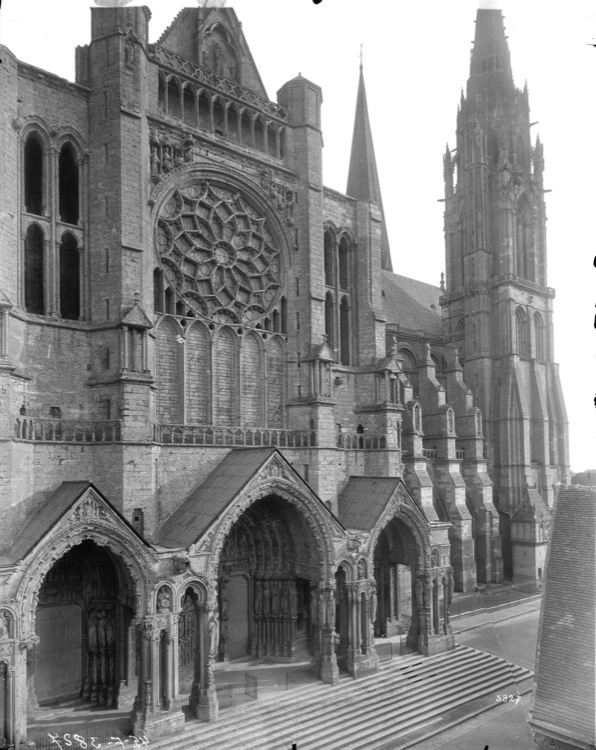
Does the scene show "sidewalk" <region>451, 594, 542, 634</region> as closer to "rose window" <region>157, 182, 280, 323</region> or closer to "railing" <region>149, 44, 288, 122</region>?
"rose window" <region>157, 182, 280, 323</region>

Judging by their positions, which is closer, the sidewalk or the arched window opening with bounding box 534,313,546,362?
the sidewalk

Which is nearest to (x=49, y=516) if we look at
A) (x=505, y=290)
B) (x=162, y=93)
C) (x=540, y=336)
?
(x=162, y=93)

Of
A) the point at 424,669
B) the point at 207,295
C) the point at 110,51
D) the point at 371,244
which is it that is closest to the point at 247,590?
the point at 424,669

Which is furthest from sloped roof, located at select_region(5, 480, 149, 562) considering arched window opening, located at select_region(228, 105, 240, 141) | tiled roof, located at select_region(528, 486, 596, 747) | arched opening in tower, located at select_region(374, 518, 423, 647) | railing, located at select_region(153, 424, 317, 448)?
arched window opening, located at select_region(228, 105, 240, 141)

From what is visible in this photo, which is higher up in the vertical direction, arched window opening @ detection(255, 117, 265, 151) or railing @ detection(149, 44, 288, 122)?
railing @ detection(149, 44, 288, 122)

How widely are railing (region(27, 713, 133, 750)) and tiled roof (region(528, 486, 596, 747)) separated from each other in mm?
10603

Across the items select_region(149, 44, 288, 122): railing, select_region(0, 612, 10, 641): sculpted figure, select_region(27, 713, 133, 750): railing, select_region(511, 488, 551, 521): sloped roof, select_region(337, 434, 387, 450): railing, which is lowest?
select_region(27, 713, 133, 750): railing

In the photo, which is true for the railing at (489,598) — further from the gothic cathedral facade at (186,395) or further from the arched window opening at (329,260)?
the arched window opening at (329,260)

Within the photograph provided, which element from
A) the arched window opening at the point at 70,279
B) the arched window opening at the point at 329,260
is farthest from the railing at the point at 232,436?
the arched window opening at the point at 329,260

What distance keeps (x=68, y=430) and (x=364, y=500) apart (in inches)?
481

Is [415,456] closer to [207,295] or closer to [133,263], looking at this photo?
[207,295]

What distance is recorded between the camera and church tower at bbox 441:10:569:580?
46.5 meters

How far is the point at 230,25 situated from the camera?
28719 millimetres

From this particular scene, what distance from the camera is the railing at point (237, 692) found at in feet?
69.1
